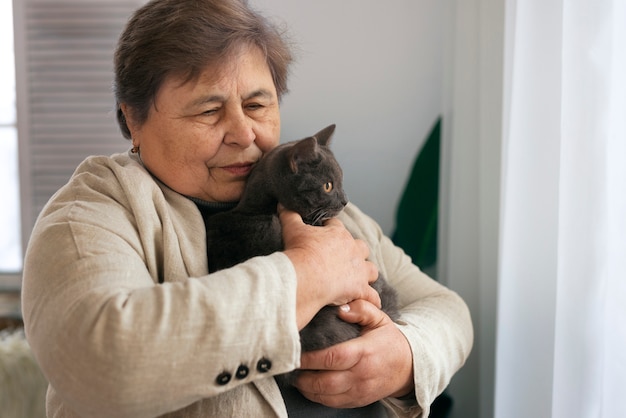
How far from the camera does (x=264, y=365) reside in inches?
33.7

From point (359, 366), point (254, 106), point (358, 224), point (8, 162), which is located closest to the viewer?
point (359, 366)

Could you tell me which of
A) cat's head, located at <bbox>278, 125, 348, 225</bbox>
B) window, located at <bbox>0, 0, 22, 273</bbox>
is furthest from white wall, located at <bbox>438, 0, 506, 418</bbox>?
window, located at <bbox>0, 0, 22, 273</bbox>

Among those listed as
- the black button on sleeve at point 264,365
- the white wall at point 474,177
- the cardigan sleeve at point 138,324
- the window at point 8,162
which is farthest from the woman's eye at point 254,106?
the window at point 8,162

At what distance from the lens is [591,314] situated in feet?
4.10

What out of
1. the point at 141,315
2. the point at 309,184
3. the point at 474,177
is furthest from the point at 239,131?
the point at 474,177

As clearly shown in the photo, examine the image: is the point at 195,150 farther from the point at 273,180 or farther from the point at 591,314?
the point at 591,314

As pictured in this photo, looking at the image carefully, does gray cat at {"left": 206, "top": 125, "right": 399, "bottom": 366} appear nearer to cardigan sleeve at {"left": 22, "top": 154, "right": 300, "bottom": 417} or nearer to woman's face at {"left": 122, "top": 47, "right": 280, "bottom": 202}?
woman's face at {"left": 122, "top": 47, "right": 280, "bottom": 202}

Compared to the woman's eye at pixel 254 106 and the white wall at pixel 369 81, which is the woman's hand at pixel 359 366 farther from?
the white wall at pixel 369 81

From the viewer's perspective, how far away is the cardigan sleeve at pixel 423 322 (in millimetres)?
1189

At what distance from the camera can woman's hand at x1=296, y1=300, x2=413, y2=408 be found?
106cm

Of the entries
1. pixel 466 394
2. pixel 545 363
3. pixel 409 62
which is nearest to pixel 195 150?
pixel 545 363

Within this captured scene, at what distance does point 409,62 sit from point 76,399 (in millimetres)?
1618

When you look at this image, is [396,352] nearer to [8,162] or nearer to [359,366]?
[359,366]

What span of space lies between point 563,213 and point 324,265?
0.59 meters
